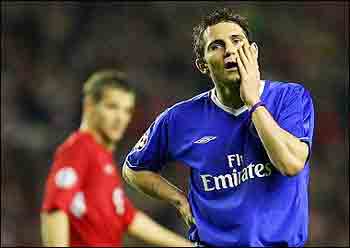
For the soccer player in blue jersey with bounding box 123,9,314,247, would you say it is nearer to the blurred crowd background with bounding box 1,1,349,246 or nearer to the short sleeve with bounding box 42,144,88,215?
the short sleeve with bounding box 42,144,88,215

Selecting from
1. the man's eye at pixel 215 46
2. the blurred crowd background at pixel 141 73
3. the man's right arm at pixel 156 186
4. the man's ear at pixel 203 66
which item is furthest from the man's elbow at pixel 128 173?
the blurred crowd background at pixel 141 73

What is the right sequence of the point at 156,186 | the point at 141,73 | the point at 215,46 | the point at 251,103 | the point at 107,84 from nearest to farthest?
the point at 251,103
the point at 215,46
the point at 156,186
the point at 107,84
the point at 141,73

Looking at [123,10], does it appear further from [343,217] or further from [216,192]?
[216,192]

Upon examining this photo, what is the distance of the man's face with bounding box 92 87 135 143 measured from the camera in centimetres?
524

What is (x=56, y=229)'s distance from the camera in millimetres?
4863

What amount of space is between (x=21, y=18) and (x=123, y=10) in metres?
1.15

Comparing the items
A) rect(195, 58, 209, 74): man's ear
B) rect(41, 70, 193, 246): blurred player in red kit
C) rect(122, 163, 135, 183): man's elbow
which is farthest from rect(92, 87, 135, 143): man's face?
rect(195, 58, 209, 74): man's ear

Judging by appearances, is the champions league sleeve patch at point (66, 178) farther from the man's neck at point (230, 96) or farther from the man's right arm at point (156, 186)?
the man's neck at point (230, 96)

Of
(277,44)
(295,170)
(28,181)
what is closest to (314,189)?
(277,44)

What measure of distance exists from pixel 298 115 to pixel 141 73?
5.99m

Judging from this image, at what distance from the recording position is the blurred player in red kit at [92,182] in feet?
16.2

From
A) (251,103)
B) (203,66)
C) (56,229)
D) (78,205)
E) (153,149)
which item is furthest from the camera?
(78,205)

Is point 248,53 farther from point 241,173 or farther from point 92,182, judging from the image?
point 92,182

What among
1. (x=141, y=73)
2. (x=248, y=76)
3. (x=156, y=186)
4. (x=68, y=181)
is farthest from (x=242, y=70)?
(x=141, y=73)
